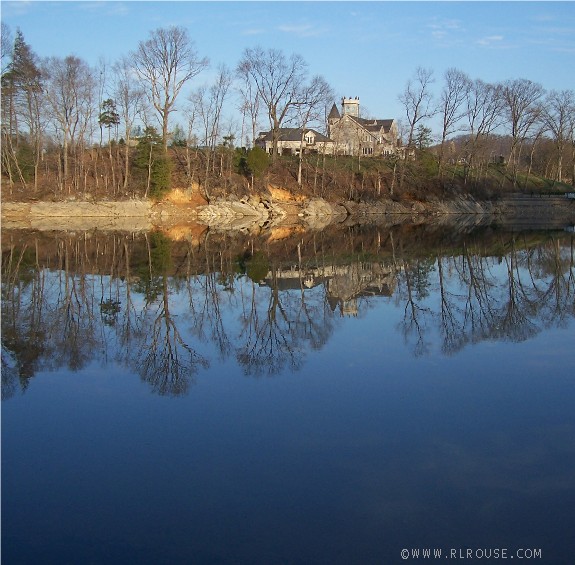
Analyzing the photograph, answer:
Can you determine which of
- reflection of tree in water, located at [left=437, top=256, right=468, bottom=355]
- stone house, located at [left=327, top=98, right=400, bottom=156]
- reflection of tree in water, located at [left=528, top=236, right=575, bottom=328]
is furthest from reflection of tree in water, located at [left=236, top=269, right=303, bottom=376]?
stone house, located at [left=327, top=98, right=400, bottom=156]

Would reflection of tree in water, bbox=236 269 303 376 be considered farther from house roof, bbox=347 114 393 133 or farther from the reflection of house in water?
house roof, bbox=347 114 393 133

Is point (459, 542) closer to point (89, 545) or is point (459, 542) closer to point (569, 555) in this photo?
point (569, 555)

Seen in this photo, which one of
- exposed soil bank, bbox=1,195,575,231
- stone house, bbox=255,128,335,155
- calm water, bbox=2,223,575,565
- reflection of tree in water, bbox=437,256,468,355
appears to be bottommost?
calm water, bbox=2,223,575,565

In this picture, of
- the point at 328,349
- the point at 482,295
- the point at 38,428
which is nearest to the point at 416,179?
the point at 482,295

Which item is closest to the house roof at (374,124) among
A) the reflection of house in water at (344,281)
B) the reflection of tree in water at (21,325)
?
the reflection of house in water at (344,281)

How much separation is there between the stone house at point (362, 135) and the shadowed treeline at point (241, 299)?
165 feet

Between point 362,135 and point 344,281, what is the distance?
6958 cm

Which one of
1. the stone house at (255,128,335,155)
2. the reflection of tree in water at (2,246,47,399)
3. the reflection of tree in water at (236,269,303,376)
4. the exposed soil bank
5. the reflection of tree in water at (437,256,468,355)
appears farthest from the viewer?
the stone house at (255,128,335,155)

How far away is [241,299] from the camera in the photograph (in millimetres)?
19219

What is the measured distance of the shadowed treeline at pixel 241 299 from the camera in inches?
517

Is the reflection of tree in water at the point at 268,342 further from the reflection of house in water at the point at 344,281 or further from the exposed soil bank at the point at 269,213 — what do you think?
the exposed soil bank at the point at 269,213

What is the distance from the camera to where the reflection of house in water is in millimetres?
19692

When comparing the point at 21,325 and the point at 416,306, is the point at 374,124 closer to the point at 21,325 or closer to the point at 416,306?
the point at 416,306

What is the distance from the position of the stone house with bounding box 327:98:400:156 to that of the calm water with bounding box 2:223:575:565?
2497 inches
